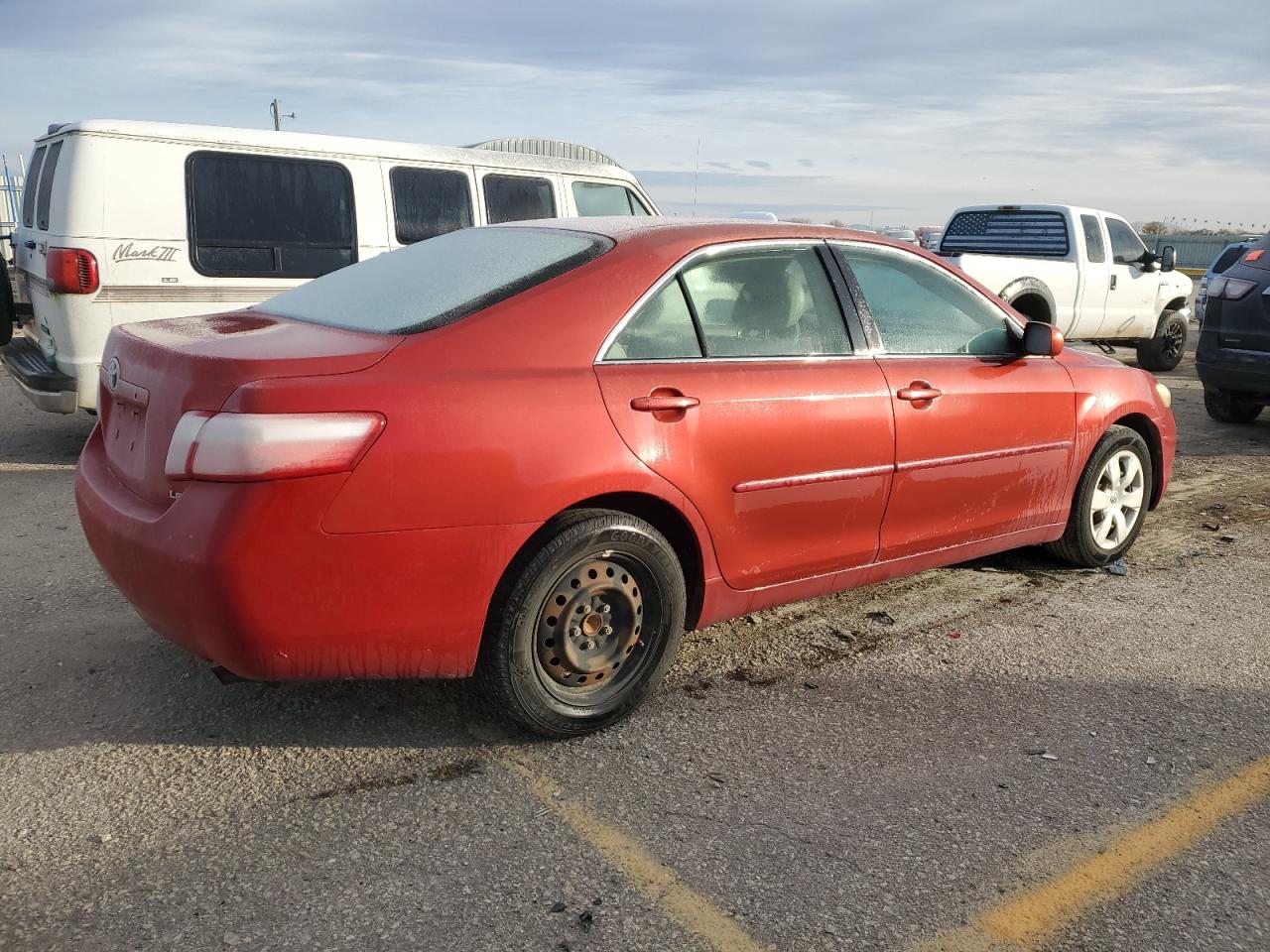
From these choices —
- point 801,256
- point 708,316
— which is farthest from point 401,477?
point 801,256

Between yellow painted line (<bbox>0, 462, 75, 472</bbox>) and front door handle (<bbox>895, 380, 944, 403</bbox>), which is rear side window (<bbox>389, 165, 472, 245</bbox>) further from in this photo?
front door handle (<bbox>895, 380, 944, 403</bbox>)

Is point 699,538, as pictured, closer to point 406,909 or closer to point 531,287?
point 531,287

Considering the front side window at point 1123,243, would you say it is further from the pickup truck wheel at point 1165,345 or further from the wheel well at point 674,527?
the wheel well at point 674,527

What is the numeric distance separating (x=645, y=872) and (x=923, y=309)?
248cm

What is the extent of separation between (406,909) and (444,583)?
0.82 meters

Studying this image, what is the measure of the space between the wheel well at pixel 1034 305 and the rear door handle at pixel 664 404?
28.3 ft

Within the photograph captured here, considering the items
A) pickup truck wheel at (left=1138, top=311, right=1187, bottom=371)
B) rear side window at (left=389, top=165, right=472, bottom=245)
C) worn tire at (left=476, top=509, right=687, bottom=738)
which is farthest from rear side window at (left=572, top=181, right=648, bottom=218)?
pickup truck wheel at (left=1138, top=311, right=1187, bottom=371)

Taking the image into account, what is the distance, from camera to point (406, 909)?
2.48 meters

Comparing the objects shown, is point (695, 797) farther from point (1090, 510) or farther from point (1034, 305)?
point (1034, 305)

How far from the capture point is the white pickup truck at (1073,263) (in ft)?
37.4

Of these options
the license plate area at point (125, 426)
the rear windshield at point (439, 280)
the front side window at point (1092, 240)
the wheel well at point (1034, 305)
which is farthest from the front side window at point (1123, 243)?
the license plate area at point (125, 426)

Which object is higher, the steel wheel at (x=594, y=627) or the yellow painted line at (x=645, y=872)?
the steel wheel at (x=594, y=627)

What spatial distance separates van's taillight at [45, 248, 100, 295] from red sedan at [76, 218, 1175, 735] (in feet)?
10.6

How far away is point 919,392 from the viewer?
3973mm
